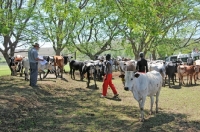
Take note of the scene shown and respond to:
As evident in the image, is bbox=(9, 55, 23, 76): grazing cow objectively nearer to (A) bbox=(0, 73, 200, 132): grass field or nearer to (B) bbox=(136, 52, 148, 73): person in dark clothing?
(A) bbox=(0, 73, 200, 132): grass field

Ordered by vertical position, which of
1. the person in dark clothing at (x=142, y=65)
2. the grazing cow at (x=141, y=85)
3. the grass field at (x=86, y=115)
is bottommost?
the grass field at (x=86, y=115)

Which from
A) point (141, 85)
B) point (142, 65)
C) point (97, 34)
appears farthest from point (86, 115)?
point (97, 34)

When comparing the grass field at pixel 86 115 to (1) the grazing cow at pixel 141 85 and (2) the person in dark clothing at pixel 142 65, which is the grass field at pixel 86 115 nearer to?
(1) the grazing cow at pixel 141 85

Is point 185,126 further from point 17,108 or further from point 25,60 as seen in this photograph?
point 25,60

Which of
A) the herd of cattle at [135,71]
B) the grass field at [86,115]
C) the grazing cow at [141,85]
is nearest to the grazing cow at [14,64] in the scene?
the herd of cattle at [135,71]

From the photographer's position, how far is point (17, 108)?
9.09m

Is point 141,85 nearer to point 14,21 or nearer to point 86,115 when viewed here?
point 86,115

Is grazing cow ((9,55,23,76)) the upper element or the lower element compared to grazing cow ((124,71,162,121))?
upper

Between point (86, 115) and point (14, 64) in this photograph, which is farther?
point (14, 64)

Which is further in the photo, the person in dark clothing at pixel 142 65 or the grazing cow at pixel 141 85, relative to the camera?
the person in dark clothing at pixel 142 65

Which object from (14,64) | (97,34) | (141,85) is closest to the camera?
(141,85)

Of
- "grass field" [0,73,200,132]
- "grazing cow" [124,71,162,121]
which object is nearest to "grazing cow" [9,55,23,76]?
"grass field" [0,73,200,132]

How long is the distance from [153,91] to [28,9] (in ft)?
38.6

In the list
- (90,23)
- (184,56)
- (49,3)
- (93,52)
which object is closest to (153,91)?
(49,3)
